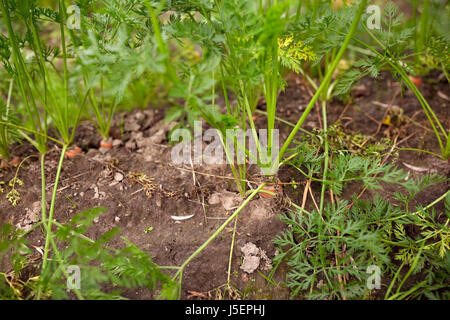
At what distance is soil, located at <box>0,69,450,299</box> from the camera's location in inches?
47.8

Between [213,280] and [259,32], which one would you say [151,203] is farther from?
[259,32]

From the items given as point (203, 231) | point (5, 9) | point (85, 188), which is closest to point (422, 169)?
point (203, 231)

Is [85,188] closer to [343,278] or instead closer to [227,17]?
[227,17]

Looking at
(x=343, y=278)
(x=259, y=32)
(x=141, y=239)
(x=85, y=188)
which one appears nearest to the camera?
(x=259, y=32)

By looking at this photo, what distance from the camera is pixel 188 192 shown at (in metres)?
1.41

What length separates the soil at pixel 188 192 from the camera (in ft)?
3.98

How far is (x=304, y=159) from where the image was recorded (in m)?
1.29

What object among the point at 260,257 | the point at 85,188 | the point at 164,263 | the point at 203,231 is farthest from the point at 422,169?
the point at 85,188

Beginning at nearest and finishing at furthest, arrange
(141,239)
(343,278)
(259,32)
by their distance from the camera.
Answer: (259,32)
(343,278)
(141,239)

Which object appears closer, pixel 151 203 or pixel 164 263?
pixel 164 263

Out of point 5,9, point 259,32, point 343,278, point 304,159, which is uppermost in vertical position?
point 5,9

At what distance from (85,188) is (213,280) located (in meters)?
0.68

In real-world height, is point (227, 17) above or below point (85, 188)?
above

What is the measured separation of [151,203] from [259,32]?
795 millimetres
